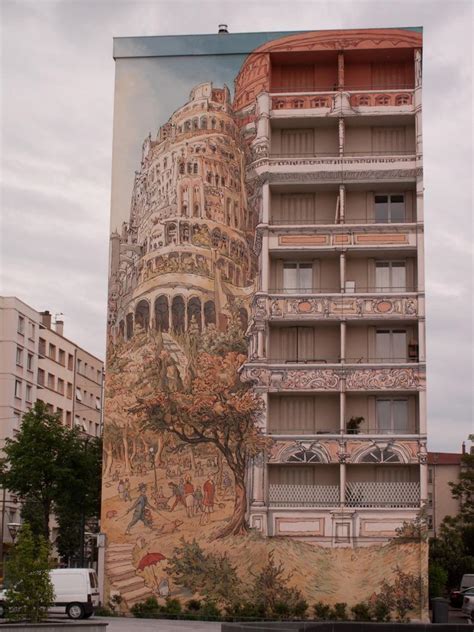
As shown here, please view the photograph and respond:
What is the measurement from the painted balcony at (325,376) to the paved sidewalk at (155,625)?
9.81 metres

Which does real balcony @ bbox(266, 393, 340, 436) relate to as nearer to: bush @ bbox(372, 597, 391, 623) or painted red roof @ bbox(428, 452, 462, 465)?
bush @ bbox(372, 597, 391, 623)

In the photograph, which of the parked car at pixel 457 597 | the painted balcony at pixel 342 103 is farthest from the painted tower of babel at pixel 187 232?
the parked car at pixel 457 597

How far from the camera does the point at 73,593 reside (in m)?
43.5

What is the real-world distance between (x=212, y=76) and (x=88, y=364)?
6014 cm

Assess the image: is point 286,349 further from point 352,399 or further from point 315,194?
point 315,194

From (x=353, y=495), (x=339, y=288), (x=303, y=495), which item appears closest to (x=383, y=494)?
(x=353, y=495)

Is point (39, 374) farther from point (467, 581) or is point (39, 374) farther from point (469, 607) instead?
point (469, 607)

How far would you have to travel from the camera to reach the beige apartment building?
3403 inches

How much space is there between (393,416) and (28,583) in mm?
20445

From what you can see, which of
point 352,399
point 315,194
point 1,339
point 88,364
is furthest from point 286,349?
point 88,364

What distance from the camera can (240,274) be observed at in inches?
1940

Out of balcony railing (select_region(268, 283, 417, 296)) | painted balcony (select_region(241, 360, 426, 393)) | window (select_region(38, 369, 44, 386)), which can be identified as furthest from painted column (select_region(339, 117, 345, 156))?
window (select_region(38, 369, 44, 386))

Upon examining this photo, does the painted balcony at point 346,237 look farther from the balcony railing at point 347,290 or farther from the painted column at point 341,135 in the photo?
the painted column at point 341,135

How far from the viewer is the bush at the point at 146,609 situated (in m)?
46.4
